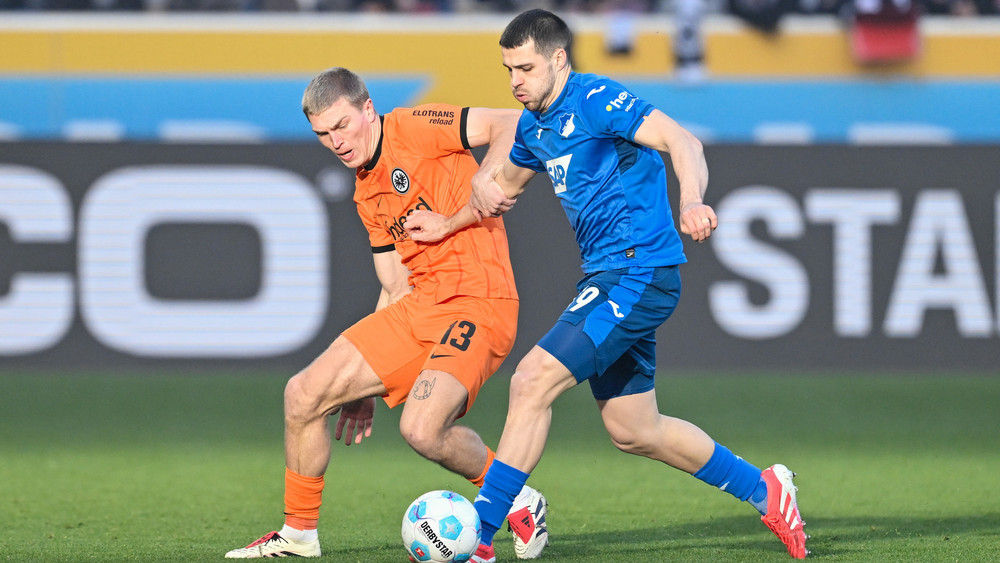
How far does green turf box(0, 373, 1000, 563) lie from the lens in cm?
529

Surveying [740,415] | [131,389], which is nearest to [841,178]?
[740,415]

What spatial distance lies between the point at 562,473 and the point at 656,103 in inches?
313

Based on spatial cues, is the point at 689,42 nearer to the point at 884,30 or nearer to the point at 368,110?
the point at 884,30

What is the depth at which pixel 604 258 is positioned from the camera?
15.8 feet

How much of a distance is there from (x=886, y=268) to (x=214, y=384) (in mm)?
5770

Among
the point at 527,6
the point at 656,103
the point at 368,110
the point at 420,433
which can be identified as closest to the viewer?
the point at 420,433

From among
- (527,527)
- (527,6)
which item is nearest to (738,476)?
(527,527)

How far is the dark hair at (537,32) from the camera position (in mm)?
4609

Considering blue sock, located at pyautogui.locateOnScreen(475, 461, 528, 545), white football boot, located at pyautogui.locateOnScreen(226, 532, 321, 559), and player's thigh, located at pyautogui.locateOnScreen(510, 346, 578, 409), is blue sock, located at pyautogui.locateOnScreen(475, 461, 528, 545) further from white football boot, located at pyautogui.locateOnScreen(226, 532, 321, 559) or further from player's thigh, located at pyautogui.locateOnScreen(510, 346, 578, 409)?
white football boot, located at pyautogui.locateOnScreen(226, 532, 321, 559)

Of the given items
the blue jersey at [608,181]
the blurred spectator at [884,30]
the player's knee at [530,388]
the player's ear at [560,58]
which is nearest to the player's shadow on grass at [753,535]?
the player's knee at [530,388]

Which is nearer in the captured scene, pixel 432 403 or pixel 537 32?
pixel 537 32

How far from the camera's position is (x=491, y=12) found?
48.8 ft

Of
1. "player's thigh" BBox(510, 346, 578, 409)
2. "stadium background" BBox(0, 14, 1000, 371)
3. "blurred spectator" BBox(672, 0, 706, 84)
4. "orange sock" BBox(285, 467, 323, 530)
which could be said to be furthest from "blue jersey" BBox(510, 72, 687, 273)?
"blurred spectator" BBox(672, 0, 706, 84)

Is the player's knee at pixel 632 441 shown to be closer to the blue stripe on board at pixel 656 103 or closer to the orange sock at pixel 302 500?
the orange sock at pixel 302 500
